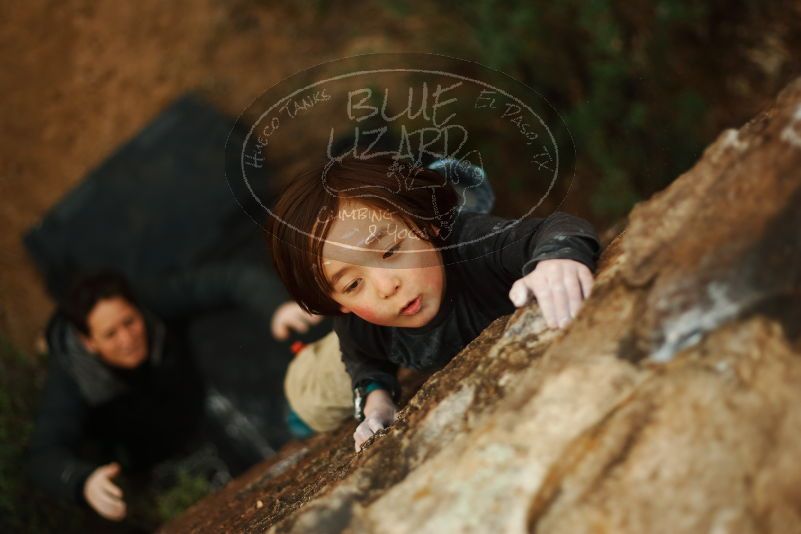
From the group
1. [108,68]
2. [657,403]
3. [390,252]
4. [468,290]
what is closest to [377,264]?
[390,252]

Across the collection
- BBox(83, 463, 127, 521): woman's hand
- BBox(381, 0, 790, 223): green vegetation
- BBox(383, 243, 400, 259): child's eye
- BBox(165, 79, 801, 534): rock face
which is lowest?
BBox(165, 79, 801, 534): rock face

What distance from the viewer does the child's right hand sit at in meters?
1.62

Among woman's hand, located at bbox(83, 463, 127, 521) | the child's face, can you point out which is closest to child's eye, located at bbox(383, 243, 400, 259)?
the child's face

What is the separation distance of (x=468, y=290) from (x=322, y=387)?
0.57 metres

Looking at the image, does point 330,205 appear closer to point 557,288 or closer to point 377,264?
point 377,264

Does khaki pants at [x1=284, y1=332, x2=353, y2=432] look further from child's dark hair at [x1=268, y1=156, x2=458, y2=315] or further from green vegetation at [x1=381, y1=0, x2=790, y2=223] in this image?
green vegetation at [x1=381, y1=0, x2=790, y2=223]

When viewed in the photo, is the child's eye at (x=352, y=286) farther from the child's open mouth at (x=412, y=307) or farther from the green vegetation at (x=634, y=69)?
the green vegetation at (x=634, y=69)

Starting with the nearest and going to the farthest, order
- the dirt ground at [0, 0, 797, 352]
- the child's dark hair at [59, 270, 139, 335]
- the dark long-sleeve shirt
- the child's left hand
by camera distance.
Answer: the child's left hand < the dark long-sleeve shirt < the child's dark hair at [59, 270, 139, 335] < the dirt ground at [0, 0, 797, 352]

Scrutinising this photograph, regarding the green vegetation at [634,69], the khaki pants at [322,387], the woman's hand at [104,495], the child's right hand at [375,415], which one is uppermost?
the green vegetation at [634,69]

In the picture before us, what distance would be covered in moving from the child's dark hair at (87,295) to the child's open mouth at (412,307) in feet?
6.45

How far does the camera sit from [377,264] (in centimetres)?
143

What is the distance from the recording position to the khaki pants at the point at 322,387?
203cm

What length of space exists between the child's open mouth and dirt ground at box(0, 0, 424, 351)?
340cm

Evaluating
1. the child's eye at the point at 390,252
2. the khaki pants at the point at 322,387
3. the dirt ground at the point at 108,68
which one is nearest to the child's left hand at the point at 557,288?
the child's eye at the point at 390,252
